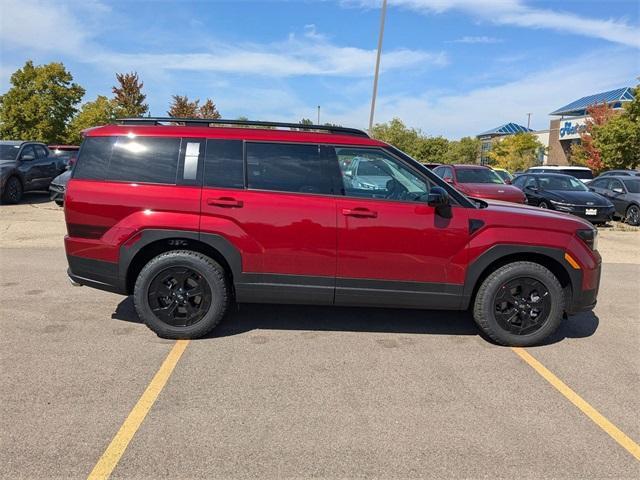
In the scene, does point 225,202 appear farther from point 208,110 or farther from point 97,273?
point 208,110

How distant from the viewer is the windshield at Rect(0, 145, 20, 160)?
1380 centimetres

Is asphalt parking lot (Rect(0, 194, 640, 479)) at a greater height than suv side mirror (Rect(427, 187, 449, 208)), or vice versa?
suv side mirror (Rect(427, 187, 449, 208))

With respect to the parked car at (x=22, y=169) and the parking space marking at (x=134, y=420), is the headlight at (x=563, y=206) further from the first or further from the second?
the parked car at (x=22, y=169)

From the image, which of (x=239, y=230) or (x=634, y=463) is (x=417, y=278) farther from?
(x=634, y=463)

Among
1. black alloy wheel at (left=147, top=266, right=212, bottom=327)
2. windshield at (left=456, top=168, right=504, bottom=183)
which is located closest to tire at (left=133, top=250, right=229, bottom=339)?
black alloy wheel at (left=147, top=266, right=212, bottom=327)

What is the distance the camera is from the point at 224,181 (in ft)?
14.3

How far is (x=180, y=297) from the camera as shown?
4441mm

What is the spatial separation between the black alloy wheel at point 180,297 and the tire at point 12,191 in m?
11.6

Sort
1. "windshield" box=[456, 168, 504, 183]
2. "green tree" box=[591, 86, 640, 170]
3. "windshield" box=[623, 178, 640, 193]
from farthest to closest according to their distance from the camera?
"green tree" box=[591, 86, 640, 170], "windshield" box=[623, 178, 640, 193], "windshield" box=[456, 168, 504, 183]

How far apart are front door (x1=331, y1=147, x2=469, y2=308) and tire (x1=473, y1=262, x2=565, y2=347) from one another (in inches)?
11.0

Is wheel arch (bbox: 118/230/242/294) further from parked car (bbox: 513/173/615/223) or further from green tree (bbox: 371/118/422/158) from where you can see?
green tree (bbox: 371/118/422/158)

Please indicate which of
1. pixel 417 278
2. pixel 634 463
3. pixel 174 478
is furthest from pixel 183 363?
pixel 634 463

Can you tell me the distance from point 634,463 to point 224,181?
353 cm

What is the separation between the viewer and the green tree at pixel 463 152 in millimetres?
53972
